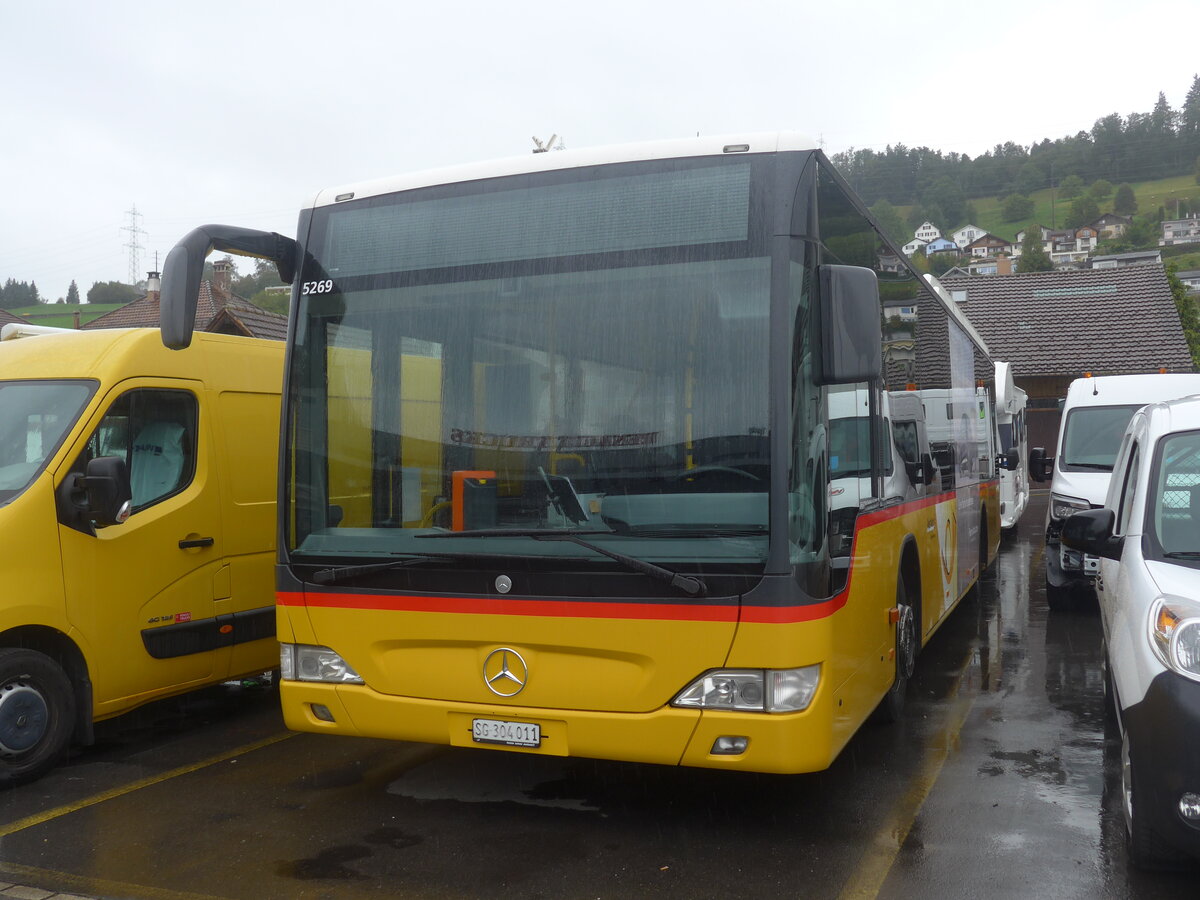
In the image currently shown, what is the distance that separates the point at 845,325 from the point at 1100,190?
130157mm

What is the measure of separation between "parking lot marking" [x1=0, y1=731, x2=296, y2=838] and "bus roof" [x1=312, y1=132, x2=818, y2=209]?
316cm

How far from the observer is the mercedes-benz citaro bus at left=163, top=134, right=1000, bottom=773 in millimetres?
4215

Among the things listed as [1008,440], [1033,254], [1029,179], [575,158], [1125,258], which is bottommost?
[1008,440]

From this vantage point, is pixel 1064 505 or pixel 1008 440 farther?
pixel 1008 440

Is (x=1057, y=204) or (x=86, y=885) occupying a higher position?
(x=1057, y=204)

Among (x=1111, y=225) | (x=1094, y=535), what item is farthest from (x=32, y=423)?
(x=1111, y=225)

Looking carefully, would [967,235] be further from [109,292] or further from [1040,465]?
[1040,465]

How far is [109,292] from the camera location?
Result: 76.6 m

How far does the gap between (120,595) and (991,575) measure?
1120cm

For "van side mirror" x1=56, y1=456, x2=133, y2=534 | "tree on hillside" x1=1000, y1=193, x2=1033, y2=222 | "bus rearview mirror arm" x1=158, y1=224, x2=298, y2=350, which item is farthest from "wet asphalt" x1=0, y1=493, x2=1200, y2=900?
"tree on hillside" x1=1000, y1=193, x2=1033, y2=222

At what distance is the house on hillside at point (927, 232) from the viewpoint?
111 metres

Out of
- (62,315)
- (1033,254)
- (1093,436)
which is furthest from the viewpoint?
(1033,254)

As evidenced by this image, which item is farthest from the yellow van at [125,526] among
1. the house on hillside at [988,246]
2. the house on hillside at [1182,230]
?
the house on hillside at [988,246]

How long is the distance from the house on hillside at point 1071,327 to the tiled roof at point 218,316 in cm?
2403
